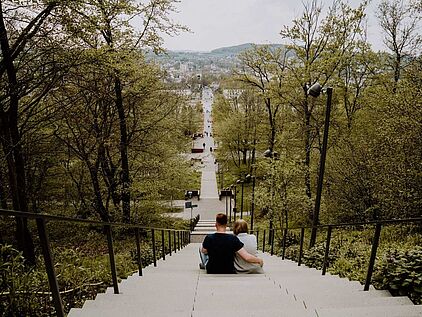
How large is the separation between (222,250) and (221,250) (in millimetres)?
15

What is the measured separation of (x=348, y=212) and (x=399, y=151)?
13.2 ft

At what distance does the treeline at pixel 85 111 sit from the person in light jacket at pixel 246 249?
544 cm

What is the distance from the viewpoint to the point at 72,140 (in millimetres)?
15297

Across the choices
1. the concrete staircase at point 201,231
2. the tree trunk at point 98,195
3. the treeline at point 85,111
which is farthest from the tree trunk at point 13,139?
the concrete staircase at point 201,231

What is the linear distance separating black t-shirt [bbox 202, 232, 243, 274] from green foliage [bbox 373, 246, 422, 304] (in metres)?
2.02

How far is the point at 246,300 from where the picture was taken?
3.92 meters

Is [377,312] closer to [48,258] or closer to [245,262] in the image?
[48,258]

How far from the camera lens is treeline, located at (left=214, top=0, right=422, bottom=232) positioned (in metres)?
13.8

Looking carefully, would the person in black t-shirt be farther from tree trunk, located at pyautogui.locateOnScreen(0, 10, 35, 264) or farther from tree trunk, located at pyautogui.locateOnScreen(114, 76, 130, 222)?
tree trunk, located at pyautogui.locateOnScreen(114, 76, 130, 222)

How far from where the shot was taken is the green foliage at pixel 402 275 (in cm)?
396

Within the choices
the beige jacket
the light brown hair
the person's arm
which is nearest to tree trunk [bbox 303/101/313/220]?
the light brown hair

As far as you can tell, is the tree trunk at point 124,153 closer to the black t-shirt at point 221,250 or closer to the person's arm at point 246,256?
the black t-shirt at point 221,250

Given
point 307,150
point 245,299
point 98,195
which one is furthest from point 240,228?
point 307,150

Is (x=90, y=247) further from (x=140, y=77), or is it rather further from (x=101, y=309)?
(x=101, y=309)
